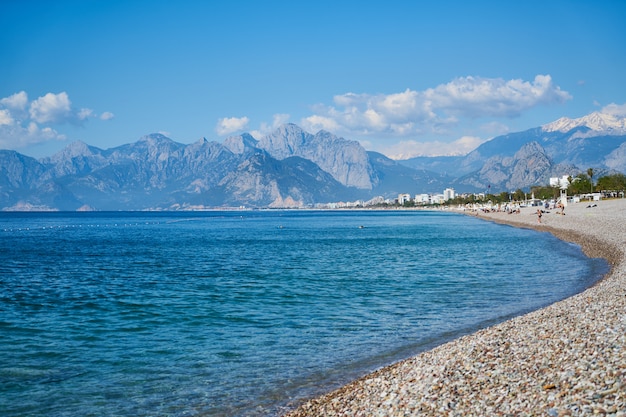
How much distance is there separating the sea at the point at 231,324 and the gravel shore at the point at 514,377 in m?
1.98

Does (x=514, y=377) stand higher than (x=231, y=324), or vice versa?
(x=514, y=377)

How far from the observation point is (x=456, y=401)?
905 cm

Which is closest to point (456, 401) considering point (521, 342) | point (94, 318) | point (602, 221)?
point (521, 342)

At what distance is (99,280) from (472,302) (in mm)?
23280

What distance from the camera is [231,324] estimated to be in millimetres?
20609

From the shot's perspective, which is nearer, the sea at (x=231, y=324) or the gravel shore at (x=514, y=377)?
the gravel shore at (x=514, y=377)

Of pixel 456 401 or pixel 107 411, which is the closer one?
pixel 456 401

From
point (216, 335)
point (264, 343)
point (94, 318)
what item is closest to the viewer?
point (264, 343)

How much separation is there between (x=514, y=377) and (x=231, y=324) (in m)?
12.8

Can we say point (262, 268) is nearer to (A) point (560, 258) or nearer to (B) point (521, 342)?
(A) point (560, 258)

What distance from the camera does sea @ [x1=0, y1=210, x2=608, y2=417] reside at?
515 inches

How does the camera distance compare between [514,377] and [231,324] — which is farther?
[231,324]

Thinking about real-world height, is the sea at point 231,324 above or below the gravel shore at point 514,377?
below

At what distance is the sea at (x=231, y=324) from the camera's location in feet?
42.9
